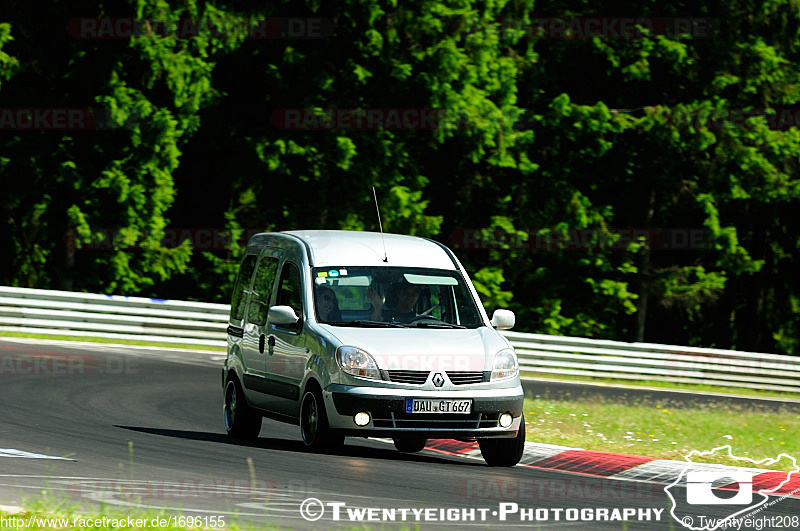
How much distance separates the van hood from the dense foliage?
18.9m

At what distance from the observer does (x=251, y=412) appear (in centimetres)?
1276

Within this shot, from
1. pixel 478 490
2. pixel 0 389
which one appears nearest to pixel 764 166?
pixel 0 389

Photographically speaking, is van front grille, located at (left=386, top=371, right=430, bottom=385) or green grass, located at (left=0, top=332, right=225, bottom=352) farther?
green grass, located at (left=0, top=332, right=225, bottom=352)

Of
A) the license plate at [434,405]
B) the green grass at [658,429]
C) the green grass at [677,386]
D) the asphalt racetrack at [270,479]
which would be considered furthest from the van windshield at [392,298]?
the green grass at [677,386]

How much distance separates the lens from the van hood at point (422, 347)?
424 inches

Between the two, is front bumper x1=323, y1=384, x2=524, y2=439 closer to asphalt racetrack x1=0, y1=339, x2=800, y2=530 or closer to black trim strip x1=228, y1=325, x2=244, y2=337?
asphalt racetrack x1=0, y1=339, x2=800, y2=530

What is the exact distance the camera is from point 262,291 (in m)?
12.8

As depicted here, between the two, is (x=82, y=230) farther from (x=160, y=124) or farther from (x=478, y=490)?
(x=478, y=490)

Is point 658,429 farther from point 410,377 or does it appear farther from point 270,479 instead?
point 270,479

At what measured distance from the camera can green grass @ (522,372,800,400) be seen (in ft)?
87.9

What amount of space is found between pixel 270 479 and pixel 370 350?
63.5 inches

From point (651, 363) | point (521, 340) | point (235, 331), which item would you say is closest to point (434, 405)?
point (235, 331)

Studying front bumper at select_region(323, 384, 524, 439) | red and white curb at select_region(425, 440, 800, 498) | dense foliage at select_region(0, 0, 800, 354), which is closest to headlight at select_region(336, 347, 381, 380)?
front bumper at select_region(323, 384, 524, 439)

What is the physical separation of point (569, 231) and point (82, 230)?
489 inches
